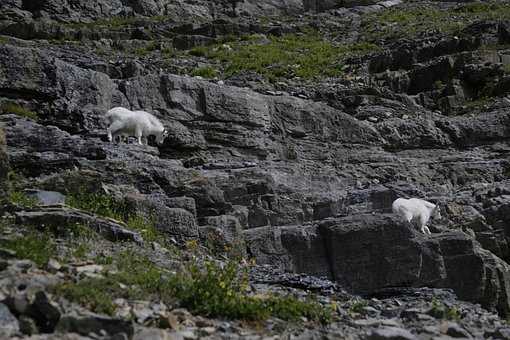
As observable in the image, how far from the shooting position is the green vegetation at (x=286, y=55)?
30.6m

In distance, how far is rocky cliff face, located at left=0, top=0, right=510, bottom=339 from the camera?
1226 centimetres

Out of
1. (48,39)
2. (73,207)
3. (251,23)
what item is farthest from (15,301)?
(251,23)

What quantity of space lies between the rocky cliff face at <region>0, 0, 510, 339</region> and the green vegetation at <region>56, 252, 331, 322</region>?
344mm

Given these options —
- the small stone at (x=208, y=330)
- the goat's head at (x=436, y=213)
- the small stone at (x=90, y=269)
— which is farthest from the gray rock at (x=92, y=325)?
the goat's head at (x=436, y=213)

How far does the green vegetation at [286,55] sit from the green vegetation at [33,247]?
1872cm

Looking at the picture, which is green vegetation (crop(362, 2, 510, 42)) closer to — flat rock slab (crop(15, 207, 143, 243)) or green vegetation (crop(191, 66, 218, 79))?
green vegetation (crop(191, 66, 218, 79))

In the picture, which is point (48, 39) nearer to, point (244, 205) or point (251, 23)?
point (251, 23)

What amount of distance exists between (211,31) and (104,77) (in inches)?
954

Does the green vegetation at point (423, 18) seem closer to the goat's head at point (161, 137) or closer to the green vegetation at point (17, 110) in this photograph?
the goat's head at point (161, 137)

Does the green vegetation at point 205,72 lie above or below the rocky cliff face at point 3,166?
above

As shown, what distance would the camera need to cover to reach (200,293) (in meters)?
8.90

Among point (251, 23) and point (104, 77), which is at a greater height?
point (251, 23)

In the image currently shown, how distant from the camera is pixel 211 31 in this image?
1641 inches

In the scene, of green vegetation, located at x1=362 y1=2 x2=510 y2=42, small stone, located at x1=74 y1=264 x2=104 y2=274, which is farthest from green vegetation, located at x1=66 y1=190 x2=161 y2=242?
green vegetation, located at x1=362 y1=2 x2=510 y2=42
